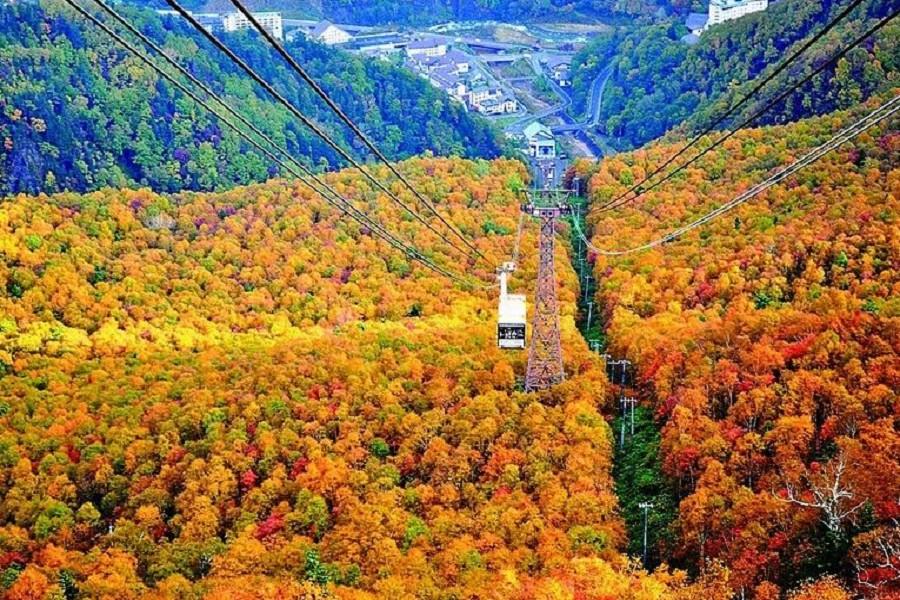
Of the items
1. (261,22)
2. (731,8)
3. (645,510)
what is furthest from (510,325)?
(261,22)

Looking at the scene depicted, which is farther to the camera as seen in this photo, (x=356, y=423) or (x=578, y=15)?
(x=578, y=15)

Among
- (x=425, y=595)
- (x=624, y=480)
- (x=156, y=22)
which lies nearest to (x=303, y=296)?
(x=624, y=480)

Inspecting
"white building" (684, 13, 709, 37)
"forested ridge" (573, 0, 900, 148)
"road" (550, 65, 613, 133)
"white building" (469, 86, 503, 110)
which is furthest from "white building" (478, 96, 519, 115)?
"white building" (684, 13, 709, 37)

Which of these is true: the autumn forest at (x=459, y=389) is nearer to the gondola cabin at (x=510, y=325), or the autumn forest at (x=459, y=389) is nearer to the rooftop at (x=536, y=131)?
the gondola cabin at (x=510, y=325)

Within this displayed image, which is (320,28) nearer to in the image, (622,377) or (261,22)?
(261,22)

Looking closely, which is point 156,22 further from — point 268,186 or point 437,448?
point 437,448

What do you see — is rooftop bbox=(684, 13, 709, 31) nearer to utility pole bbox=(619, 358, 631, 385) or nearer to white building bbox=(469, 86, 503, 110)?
white building bbox=(469, 86, 503, 110)
